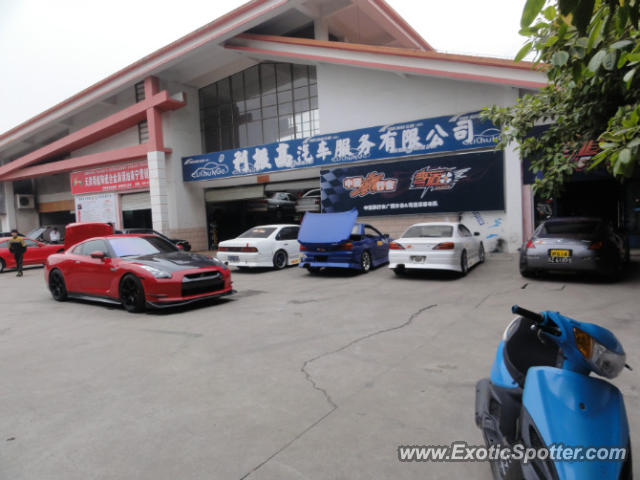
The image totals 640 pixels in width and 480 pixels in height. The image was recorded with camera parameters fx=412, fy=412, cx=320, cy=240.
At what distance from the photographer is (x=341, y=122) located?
1664 cm

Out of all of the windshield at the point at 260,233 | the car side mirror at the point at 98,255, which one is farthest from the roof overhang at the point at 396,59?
the car side mirror at the point at 98,255

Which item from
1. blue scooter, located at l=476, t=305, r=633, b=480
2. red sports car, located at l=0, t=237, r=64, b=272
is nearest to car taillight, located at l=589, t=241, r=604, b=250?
blue scooter, located at l=476, t=305, r=633, b=480

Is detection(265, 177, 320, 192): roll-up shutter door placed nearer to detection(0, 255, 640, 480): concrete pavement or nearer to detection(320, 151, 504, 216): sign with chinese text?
detection(320, 151, 504, 216): sign with chinese text

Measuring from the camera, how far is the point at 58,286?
344 inches

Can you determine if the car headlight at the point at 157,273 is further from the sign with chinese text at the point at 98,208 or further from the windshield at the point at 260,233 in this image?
the sign with chinese text at the point at 98,208

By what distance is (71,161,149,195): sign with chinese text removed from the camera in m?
20.4

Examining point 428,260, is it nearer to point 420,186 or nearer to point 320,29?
point 420,186

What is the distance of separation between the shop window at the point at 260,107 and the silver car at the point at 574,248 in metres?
11.1

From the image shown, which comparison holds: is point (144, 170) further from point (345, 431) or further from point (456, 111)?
point (345, 431)

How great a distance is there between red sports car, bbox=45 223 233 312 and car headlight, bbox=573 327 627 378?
6.35m

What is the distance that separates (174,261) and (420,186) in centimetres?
1000

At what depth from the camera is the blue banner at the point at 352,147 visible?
1397 cm

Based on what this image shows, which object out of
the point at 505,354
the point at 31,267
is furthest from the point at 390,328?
the point at 31,267

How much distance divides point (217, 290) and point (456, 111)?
35.9ft
